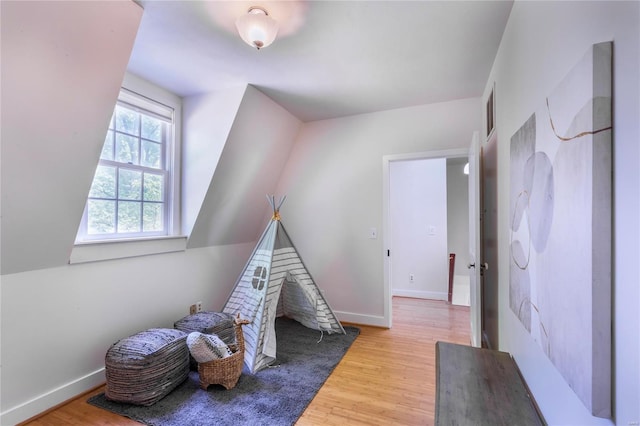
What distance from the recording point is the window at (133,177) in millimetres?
2412

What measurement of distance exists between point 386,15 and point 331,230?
2.45 m

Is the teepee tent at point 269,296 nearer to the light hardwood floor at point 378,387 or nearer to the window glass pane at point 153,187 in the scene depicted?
the light hardwood floor at point 378,387

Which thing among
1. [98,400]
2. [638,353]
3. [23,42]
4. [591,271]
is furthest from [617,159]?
[98,400]

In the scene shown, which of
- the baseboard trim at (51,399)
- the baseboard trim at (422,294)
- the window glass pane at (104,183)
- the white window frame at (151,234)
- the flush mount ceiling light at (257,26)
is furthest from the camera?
the baseboard trim at (422,294)

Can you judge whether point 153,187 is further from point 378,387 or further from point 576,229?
point 576,229

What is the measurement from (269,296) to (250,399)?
33.3 inches

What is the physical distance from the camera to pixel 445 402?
119cm

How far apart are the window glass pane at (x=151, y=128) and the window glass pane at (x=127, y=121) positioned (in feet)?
0.19

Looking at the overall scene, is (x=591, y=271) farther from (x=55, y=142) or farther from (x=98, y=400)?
(x=98, y=400)

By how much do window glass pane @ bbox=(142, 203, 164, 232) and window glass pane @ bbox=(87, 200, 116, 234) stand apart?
0.30 m

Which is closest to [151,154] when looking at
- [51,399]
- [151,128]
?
[151,128]

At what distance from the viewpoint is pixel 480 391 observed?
1262 millimetres

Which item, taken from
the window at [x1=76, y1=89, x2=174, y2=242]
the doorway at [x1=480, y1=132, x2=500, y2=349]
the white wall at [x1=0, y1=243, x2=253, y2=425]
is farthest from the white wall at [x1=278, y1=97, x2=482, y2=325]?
the white wall at [x1=0, y1=243, x2=253, y2=425]

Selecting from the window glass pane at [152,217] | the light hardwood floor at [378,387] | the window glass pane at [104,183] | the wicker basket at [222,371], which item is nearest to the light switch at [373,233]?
the light hardwood floor at [378,387]
